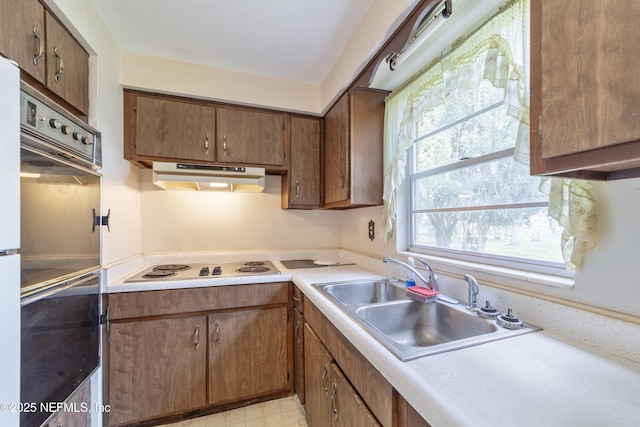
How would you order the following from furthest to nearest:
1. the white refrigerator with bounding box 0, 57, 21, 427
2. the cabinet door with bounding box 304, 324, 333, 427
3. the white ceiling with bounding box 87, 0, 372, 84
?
the white ceiling with bounding box 87, 0, 372, 84 < the cabinet door with bounding box 304, 324, 333, 427 < the white refrigerator with bounding box 0, 57, 21, 427

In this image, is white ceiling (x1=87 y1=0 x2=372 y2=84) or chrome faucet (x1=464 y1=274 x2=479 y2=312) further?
white ceiling (x1=87 y1=0 x2=372 y2=84)

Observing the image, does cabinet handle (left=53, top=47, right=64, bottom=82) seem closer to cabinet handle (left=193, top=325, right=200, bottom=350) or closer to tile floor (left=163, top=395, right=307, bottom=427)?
cabinet handle (left=193, top=325, right=200, bottom=350)

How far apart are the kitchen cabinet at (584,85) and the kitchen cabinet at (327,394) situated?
2.94ft

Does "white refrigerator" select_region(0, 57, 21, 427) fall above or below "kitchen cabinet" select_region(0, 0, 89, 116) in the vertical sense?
below

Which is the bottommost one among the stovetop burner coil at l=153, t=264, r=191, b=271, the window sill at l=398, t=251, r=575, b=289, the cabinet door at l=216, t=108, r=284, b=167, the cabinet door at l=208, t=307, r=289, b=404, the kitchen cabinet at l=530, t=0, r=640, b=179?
the cabinet door at l=208, t=307, r=289, b=404

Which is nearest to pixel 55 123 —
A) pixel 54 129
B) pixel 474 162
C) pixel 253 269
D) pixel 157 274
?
pixel 54 129

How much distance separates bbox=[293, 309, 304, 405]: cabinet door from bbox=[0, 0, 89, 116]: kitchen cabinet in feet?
5.72

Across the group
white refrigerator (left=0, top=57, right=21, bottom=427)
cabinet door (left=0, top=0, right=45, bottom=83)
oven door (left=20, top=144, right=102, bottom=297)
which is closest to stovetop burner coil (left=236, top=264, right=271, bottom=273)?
oven door (left=20, top=144, right=102, bottom=297)

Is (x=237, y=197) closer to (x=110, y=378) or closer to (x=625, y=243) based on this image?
(x=110, y=378)

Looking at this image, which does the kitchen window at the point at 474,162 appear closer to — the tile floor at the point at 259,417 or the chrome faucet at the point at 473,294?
the chrome faucet at the point at 473,294

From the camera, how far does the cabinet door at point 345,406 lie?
845mm

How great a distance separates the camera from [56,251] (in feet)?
3.29

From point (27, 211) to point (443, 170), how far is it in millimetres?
1839

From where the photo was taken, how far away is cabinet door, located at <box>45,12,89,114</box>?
1146 millimetres
